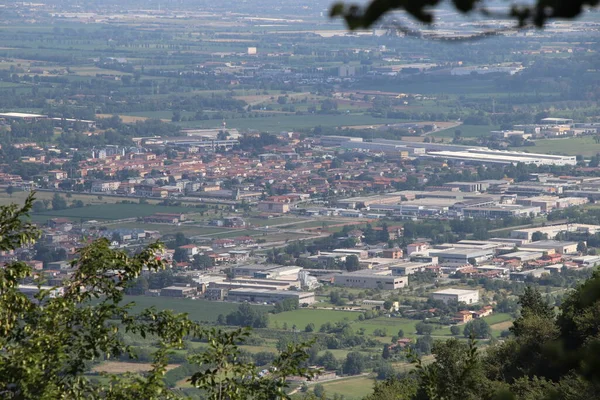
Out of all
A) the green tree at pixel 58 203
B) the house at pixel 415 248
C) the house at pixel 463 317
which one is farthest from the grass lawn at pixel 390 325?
the green tree at pixel 58 203

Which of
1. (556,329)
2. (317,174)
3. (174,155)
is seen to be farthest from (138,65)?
(556,329)

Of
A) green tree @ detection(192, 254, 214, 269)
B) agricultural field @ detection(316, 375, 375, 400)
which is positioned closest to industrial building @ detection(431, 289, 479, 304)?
green tree @ detection(192, 254, 214, 269)

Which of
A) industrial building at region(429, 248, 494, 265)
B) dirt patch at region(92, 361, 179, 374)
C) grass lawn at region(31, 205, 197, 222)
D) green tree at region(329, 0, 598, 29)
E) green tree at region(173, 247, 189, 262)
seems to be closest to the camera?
green tree at region(329, 0, 598, 29)

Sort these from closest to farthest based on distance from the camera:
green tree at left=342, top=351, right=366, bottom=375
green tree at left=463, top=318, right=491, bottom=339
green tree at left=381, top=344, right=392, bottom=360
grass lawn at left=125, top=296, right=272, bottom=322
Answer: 1. green tree at left=342, top=351, right=366, bottom=375
2. green tree at left=381, top=344, right=392, bottom=360
3. green tree at left=463, top=318, right=491, bottom=339
4. grass lawn at left=125, top=296, right=272, bottom=322

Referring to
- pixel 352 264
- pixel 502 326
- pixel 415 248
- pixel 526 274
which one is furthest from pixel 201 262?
pixel 502 326

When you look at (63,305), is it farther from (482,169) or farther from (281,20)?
(281,20)

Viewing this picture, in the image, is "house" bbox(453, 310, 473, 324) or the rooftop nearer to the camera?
"house" bbox(453, 310, 473, 324)

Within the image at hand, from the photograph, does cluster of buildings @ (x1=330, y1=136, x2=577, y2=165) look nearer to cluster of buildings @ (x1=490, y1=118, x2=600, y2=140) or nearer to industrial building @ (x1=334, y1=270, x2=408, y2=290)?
cluster of buildings @ (x1=490, y1=118, x2=600, y2=140)
